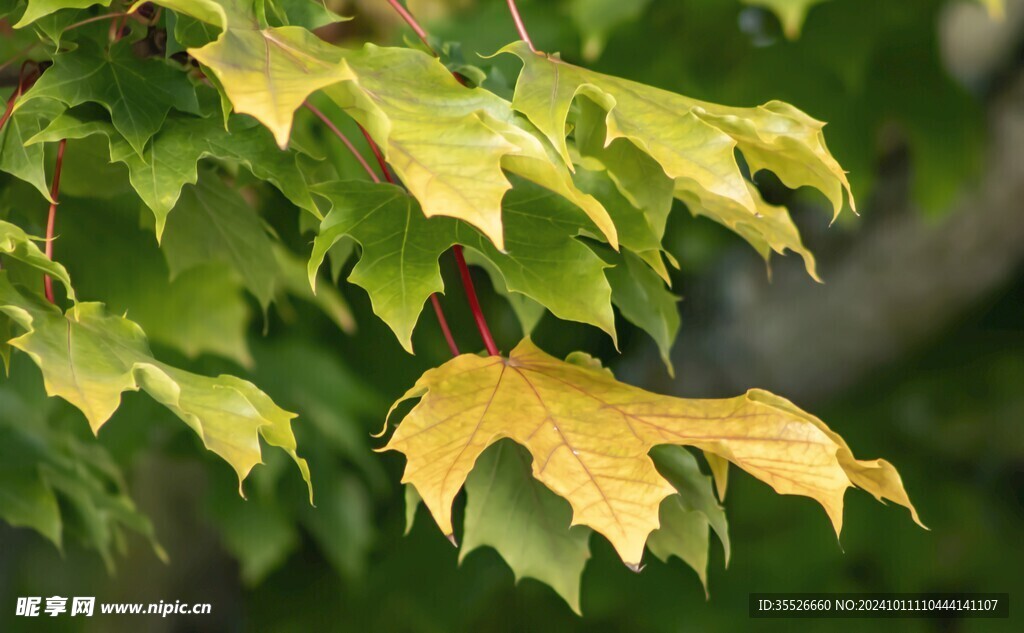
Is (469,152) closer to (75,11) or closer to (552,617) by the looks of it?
(75,11)

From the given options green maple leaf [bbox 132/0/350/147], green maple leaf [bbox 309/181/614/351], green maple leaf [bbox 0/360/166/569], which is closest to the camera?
green maple leaf [bbox 132/0/350/147]

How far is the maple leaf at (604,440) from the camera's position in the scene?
0.55 metres

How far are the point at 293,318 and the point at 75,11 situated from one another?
0.92 m

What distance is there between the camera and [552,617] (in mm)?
1903

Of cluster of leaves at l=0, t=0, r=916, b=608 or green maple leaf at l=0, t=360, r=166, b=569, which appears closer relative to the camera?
cluster of leaves at l=0, t=0, r=916, b=608

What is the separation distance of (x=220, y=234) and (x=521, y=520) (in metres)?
0.31

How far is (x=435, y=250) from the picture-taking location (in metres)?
0.62

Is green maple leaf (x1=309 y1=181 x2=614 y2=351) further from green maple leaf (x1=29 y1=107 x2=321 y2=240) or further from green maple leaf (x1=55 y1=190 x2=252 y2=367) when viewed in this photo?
green maple leaf (x1=55 y1=190 x2=252 y2=367)

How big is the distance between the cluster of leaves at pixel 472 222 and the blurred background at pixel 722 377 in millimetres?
216

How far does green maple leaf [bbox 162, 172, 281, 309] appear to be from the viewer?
31.2 inches

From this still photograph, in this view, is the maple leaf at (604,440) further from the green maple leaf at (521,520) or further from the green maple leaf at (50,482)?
the green maple leaf at (50,482)

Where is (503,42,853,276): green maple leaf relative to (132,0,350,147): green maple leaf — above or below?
below

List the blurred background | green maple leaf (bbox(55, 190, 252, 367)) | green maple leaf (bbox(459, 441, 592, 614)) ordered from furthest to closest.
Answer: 1. the blurred background
2. green maple leaf (bbox(55, 190, 252, 367))
3. green maple leaf (bbox(459, 441, 592, 614))

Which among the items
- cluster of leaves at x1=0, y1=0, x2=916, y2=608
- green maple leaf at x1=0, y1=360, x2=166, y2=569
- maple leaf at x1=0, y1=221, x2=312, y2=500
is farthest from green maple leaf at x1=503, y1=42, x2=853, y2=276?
green maple leaf at x1=0, y1=360, x2=166, y2=569
